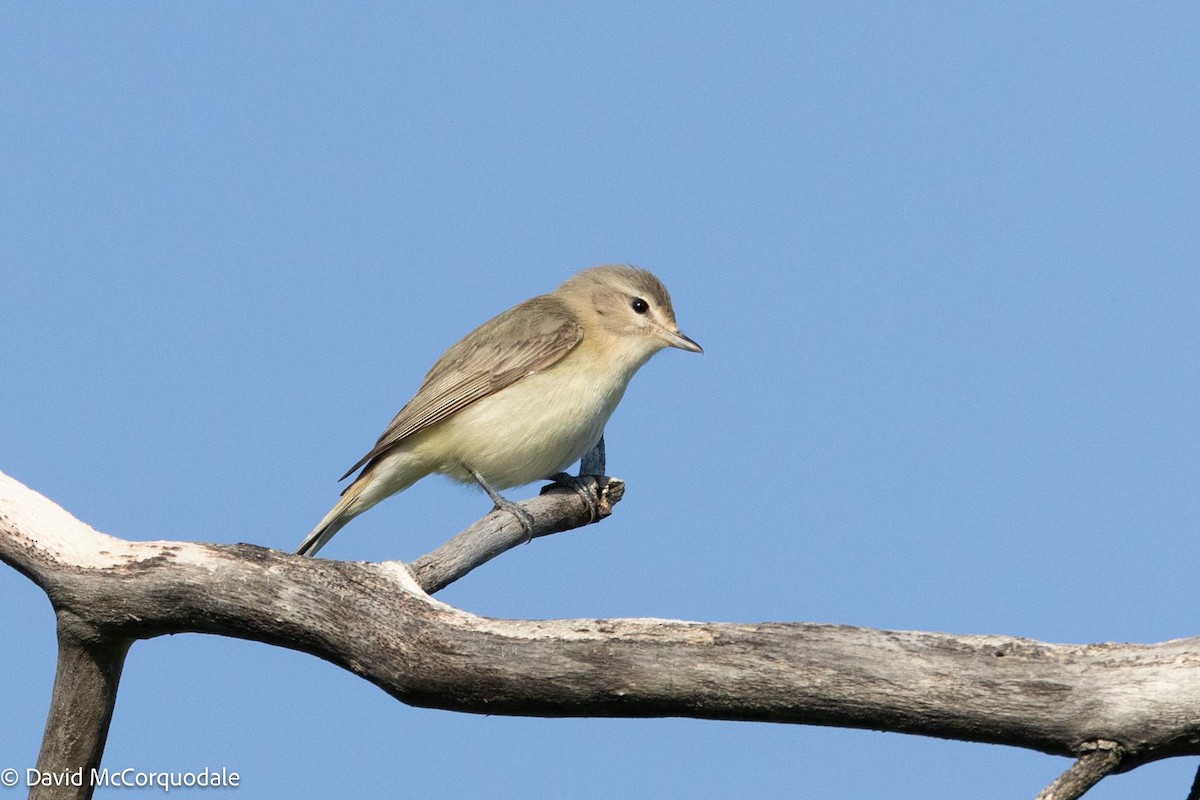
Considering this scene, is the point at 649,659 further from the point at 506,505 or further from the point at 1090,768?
the point at 506,505

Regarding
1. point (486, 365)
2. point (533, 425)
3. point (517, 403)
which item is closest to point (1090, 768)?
point (533, 425)

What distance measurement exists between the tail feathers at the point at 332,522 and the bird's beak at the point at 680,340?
2.21 m

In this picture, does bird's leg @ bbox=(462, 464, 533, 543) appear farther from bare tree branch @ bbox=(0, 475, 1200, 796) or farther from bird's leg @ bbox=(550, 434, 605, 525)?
bare tree branch @ bbox=(0, 475, 1200, 796)

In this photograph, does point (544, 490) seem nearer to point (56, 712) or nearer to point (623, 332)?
point (623, 332)

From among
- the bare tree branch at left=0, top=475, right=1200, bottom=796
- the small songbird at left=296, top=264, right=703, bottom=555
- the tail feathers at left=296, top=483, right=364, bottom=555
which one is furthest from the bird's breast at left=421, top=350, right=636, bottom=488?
the bare tree branch at left=0, top=475, right=1200, bottom=796

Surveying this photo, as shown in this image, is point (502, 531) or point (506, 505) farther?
point (506, 505)

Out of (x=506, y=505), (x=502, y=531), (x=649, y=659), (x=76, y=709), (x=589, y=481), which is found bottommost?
(x=649, y=659)

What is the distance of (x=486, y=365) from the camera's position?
25.1ft

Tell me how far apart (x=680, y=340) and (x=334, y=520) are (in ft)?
8.20

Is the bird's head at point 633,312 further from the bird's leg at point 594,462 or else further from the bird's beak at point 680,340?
the bird's leg at point 594,462

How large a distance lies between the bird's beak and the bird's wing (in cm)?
58

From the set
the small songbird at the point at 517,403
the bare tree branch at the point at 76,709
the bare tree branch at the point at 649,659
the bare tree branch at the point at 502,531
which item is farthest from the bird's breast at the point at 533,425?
the bare tree branch at the point at 76,709

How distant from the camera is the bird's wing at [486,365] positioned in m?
7.56

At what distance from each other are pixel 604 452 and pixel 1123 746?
14.1 ft
